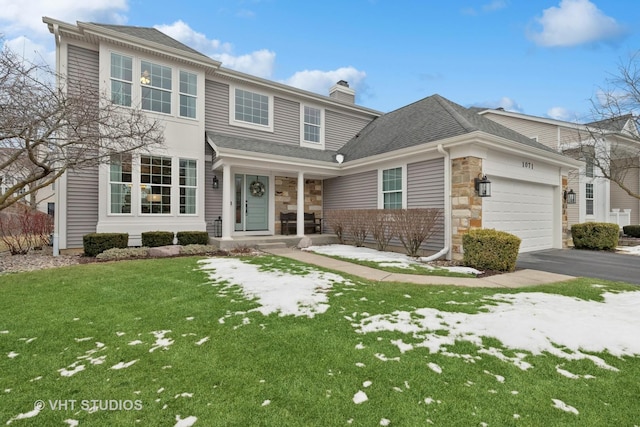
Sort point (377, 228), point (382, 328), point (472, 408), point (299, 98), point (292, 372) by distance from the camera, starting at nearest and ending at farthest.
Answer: point (472, 408), point (292, 372), point (382, 328), point (377, 228), point (299, 98)

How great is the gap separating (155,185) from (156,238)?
163 centimetres

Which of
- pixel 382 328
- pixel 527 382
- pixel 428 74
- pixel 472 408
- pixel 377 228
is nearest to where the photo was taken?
pixel 472 408

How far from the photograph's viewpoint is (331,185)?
40.7 ft

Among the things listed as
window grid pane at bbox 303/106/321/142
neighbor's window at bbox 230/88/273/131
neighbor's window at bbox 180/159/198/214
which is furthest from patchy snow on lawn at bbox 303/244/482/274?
window grid pane at bbox 303/106/321/142

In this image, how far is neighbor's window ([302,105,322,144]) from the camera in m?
12.7

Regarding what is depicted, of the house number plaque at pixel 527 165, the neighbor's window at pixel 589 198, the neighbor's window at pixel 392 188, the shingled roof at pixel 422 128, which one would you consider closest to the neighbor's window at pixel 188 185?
the shingled roof at pixel 422 128

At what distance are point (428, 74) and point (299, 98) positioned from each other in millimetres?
60389

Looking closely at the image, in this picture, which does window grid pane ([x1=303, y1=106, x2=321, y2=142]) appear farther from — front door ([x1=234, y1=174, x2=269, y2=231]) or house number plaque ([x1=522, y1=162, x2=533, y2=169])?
house number plaque ([x1=522, y1=162, x2=533, y2=169])

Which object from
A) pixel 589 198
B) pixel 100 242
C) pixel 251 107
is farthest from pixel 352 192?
pixel 589 198

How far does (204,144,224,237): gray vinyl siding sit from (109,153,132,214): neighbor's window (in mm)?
2168

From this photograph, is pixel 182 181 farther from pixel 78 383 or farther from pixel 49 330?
pixel 78 383

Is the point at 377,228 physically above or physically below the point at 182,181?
below

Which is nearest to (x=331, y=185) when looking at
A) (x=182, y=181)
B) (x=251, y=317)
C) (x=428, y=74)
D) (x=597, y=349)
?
(x=182, y=181)

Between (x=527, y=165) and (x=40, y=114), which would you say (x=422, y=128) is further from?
(x=40, y=114)
